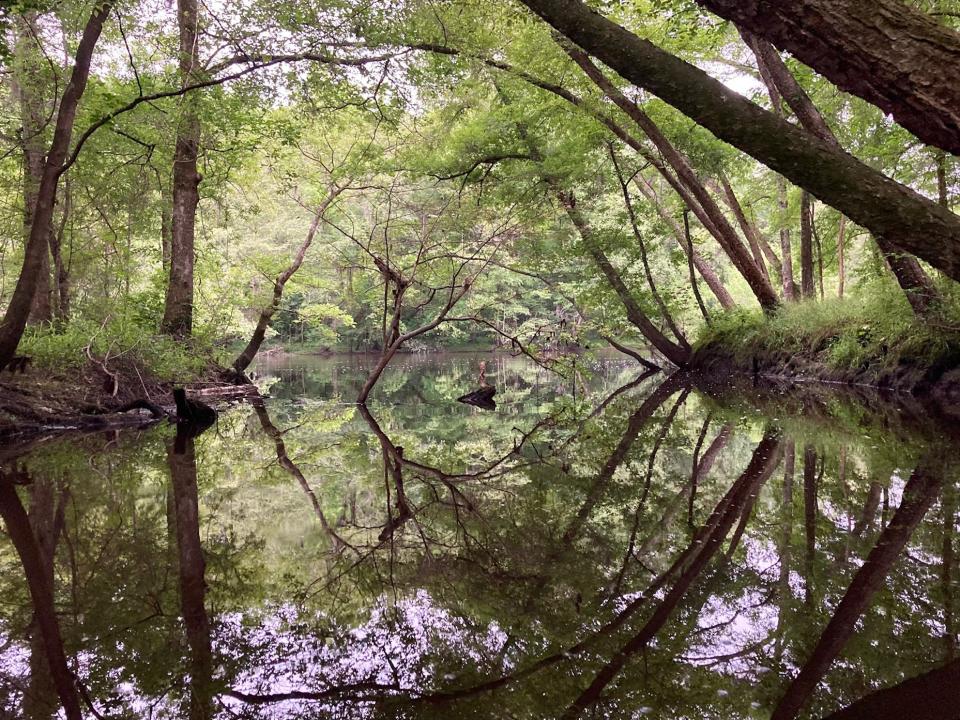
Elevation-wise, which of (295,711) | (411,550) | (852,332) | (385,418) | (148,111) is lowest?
(295,711)

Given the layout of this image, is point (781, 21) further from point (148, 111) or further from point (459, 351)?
point (459, 351)

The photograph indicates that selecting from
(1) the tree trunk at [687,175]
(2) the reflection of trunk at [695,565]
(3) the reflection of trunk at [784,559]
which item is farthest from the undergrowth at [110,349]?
(3) the reflection of trunk at [784,559]

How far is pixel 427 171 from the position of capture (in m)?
10.6

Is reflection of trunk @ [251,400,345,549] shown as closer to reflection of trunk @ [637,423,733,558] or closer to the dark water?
the dark water

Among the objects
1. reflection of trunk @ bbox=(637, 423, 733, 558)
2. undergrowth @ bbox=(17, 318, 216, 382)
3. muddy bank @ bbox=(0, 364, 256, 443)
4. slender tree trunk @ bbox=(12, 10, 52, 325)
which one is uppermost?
slender tree trunk @ bbox=(12, 10, 52, 325)

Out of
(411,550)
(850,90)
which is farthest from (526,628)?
(850,90)

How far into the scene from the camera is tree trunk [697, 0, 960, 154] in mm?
1982

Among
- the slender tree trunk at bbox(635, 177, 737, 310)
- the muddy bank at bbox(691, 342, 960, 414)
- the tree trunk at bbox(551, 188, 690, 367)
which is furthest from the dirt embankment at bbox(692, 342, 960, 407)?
the tree trunk at bbox(551, 188, 690, 367)

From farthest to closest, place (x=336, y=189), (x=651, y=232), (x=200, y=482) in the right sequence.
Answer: (x=651, y=232)
(x=336, y=189)
(x=200, y=482)

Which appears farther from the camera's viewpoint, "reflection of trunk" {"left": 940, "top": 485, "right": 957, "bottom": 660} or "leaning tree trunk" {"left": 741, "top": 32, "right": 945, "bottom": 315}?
"leaning tree trunk" {"left": 741, "top": 32, "right": 945, "bottom": 315}

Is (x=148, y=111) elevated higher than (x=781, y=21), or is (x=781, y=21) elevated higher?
(x=148, y=111)

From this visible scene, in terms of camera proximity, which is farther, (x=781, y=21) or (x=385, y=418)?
(x=385, y=418)

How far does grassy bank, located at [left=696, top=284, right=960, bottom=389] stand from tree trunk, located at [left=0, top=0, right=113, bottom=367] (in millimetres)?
9507

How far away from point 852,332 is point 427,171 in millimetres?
7489
